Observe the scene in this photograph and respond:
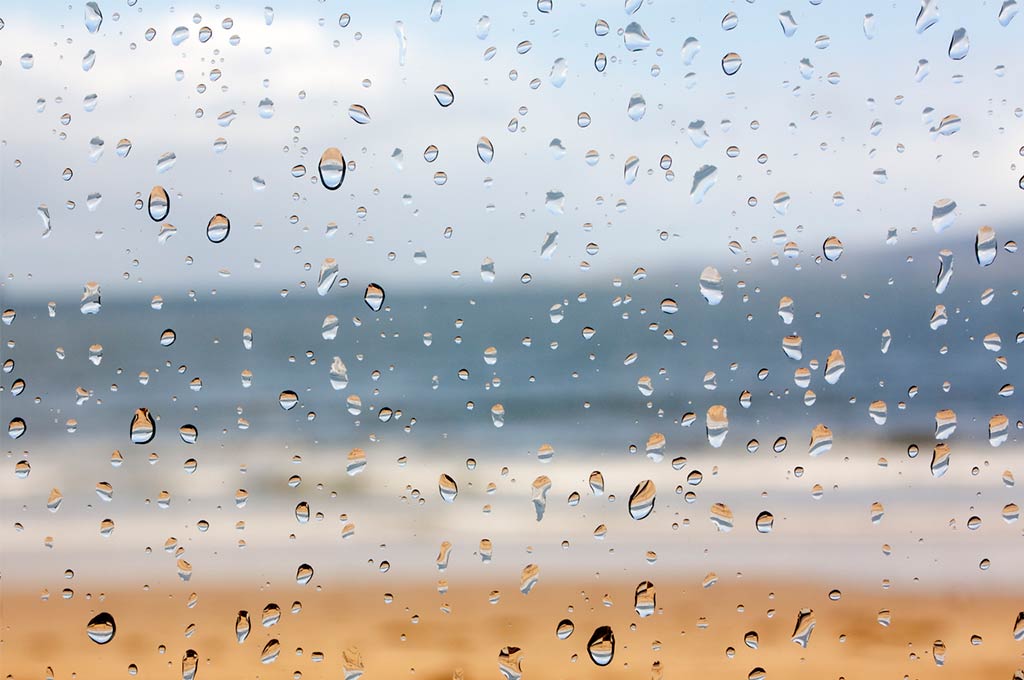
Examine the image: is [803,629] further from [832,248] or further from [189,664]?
[189,664]

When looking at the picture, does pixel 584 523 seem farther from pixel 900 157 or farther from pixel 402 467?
pixel 900 157

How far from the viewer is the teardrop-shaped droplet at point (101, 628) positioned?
99 centimetres

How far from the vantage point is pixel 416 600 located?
1028 mm

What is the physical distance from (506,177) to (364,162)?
173 mm

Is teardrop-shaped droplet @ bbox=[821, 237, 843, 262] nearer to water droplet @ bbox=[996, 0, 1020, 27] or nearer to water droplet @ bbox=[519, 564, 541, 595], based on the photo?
water droplet @ bbox=[996, 0, 1020, 27]

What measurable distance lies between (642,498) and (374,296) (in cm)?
41

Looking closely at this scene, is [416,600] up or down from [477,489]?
down

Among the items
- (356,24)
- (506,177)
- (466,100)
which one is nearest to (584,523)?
(506,177)

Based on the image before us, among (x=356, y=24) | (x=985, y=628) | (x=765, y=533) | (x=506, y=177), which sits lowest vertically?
(x=985, y=628)

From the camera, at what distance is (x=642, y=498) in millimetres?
973

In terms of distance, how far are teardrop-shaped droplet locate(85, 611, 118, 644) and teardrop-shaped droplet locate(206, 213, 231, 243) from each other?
505 mm

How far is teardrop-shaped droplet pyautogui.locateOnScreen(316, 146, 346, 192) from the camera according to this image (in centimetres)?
95

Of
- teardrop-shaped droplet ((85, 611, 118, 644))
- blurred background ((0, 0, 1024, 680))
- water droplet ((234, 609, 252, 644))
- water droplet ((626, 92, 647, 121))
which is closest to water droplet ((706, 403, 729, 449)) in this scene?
blurred background ((0, 0, 1024, 680))

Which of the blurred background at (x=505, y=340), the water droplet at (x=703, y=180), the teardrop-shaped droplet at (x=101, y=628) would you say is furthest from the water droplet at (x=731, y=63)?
the teardrop-shaped droplet at (x=101, y=628)
